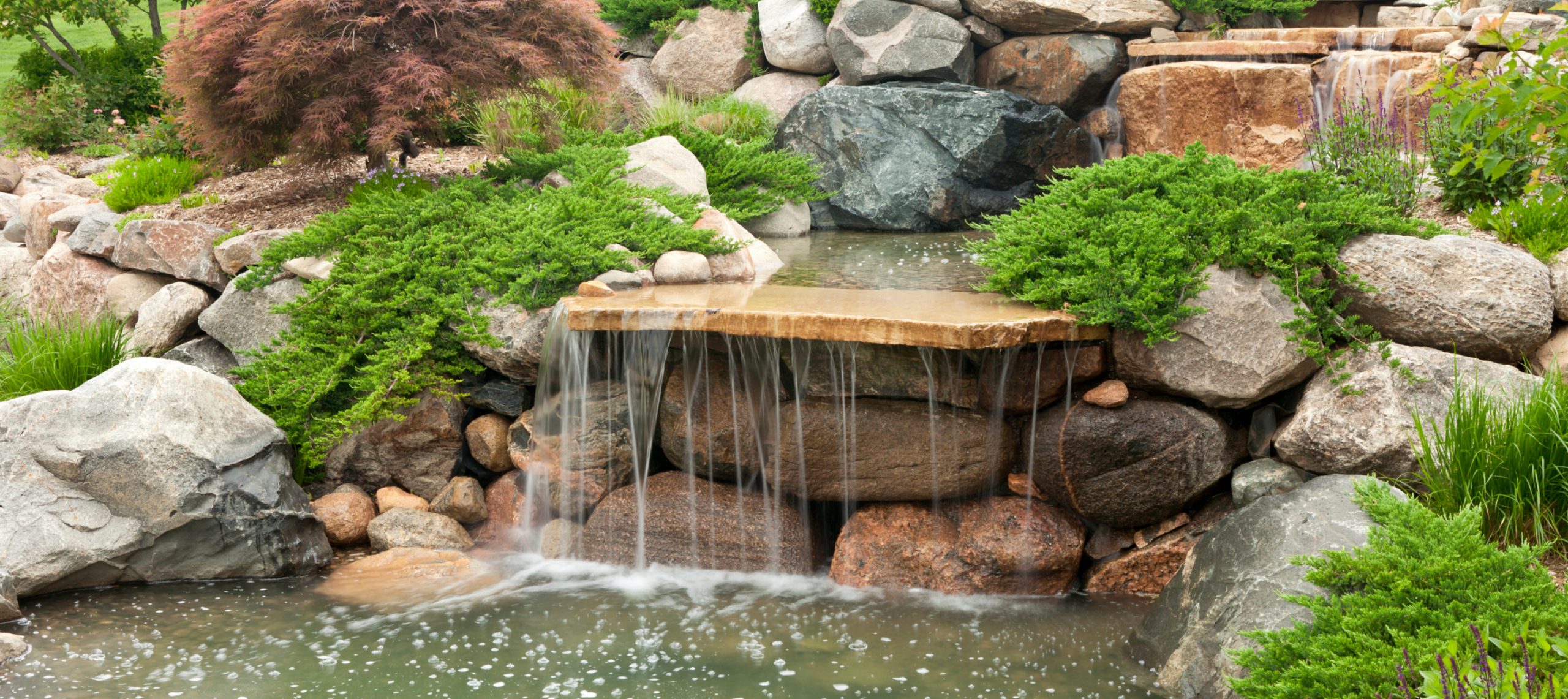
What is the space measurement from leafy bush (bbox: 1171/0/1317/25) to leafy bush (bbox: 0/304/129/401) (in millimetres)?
10373

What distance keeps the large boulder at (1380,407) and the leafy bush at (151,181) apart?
854 cm

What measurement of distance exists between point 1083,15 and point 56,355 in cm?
955

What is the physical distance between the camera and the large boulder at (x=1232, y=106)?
983 cm

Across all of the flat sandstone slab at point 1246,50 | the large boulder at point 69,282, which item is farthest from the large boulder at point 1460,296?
the large boulder at point 69,282

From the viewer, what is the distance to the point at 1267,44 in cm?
1025

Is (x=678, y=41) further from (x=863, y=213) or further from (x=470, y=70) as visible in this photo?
(x=470, y=70)

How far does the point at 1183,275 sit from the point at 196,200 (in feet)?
26.6

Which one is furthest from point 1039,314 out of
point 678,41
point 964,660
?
point 678,41

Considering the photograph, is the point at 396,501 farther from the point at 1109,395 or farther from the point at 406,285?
Answer: the point at 1109,395

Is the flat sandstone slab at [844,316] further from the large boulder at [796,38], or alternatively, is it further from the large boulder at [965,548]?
the large boulder at [796,38]

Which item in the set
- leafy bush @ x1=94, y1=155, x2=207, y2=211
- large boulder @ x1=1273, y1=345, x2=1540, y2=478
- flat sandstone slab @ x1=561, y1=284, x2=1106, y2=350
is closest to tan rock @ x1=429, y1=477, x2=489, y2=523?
flat sandstone slab @ x1=561, y1=284, x2=1106, y2=350

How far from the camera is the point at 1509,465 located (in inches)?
190

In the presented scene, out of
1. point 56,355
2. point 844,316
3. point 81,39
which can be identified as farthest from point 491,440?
point 81,39

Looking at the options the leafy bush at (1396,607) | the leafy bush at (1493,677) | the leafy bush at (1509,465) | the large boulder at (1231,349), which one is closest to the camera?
the leafy bush at (1493,677)
